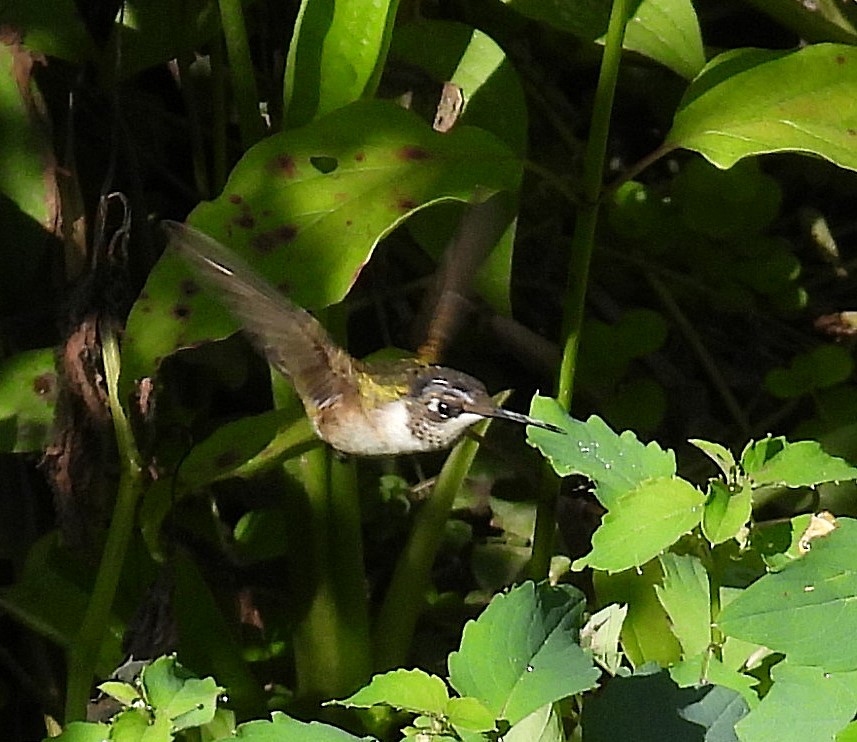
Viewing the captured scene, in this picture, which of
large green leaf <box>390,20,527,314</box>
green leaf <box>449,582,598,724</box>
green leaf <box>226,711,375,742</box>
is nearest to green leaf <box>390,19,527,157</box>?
large green leaf <box>390,20,527,314</box>

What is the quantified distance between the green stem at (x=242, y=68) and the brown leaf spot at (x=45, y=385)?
288mm

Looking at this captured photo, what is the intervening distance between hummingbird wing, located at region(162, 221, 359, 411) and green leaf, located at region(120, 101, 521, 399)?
19 millimetres

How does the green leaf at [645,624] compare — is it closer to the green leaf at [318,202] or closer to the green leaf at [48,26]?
the green leaf at [318,202]

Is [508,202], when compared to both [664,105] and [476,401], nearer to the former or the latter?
[476,401]

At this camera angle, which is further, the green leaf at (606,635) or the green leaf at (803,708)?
the green leaf at (606,635)

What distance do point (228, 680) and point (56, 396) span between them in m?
0.32

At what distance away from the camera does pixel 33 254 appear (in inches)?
52.2

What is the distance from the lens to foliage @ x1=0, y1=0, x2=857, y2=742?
32.9 inches

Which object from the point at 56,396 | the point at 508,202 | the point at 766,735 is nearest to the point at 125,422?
the point at 56,396

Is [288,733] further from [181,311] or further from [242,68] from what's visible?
[242,68]

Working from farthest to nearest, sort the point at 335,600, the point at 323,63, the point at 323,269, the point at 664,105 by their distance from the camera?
the point at 664,105, the point at 335,600, the point at 323,63, the point at 323,269

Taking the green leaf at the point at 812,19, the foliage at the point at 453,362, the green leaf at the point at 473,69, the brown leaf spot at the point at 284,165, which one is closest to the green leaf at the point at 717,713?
the foliage at the point at 453,362

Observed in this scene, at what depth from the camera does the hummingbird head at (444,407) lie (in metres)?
1.08

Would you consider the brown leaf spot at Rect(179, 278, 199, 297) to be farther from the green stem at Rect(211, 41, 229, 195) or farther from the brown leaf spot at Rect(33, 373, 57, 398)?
the green stem at Rect(211, 41, 229, 195)
